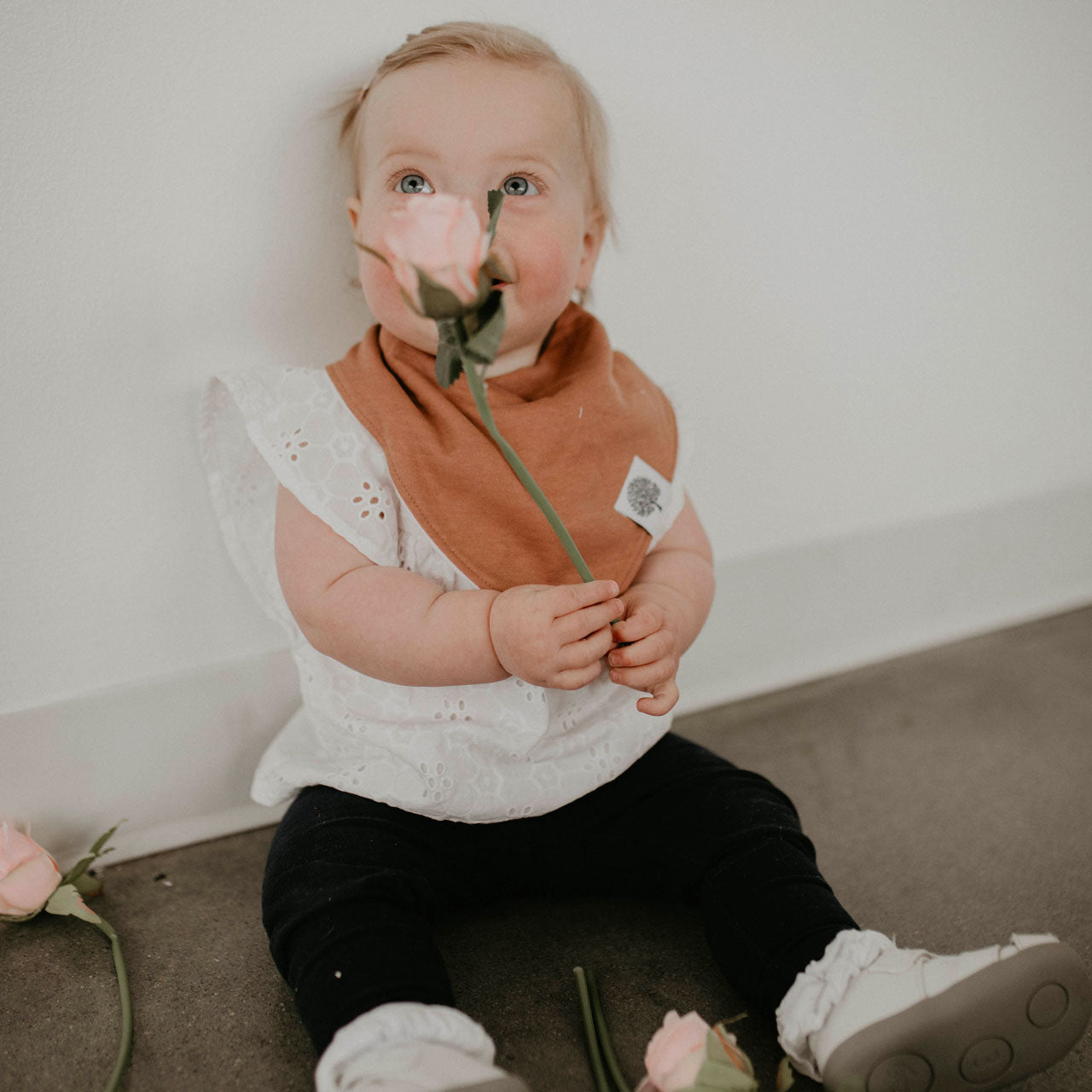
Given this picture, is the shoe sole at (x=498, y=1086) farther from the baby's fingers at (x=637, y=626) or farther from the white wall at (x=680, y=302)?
the white wall at (x=680, y=302)

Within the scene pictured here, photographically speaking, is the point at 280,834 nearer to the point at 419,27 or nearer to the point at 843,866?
the point at 843,866

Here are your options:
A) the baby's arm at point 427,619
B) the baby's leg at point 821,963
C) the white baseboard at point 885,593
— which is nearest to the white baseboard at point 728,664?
the white baseboard at point 885,593

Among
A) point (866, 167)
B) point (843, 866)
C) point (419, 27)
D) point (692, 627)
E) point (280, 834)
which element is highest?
point (419, 27)

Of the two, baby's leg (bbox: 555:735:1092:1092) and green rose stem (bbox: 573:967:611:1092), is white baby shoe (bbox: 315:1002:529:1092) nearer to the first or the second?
green rose stem (bbox: 573:967:611:1092)

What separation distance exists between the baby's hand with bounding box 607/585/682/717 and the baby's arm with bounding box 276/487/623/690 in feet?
0.06

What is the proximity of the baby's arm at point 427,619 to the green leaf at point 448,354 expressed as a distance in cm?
18

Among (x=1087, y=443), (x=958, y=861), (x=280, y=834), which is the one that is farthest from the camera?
(x=1087, y=443)

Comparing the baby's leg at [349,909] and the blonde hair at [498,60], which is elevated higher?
the blonde hair at [498,60]

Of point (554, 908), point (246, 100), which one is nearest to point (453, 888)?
point (554, 908)

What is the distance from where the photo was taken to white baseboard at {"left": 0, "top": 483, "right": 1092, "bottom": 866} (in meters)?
0.84

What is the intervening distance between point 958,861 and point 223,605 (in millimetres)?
682

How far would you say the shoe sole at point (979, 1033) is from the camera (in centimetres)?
54

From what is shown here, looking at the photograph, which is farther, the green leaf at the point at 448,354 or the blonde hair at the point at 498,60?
the blonde hair at the point at 498,60

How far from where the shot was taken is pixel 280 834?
72 cm
